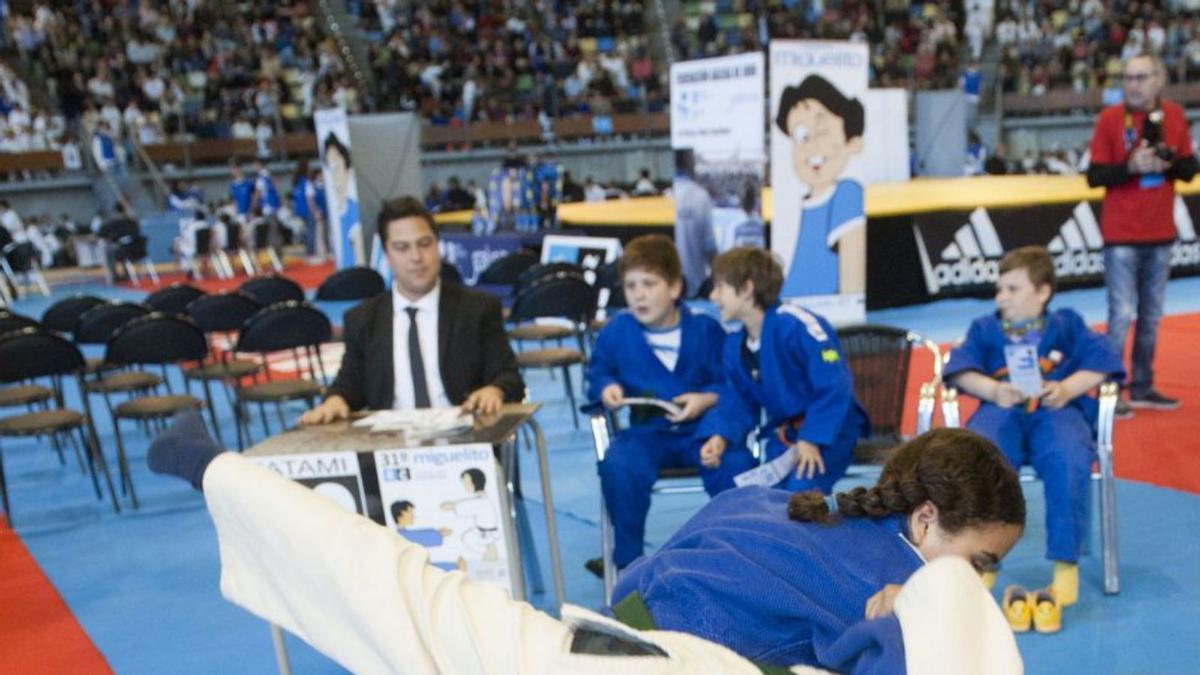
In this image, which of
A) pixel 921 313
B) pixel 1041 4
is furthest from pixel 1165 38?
pixel 921 313

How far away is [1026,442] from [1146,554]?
2.04 ft

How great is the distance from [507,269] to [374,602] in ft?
21.7

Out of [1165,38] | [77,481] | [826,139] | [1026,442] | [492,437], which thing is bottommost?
[77,481]

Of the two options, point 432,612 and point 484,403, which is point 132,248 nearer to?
point 484,403

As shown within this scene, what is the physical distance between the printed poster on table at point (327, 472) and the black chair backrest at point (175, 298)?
14.3 ft

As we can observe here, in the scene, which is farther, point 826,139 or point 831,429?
point 826,139

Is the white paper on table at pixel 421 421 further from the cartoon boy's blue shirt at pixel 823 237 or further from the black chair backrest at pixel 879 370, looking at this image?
the cartoon boy's blue shirt at pixel 823 237

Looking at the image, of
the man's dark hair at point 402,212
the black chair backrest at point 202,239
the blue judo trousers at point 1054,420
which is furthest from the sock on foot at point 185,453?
the black chair backrest at point 202,239

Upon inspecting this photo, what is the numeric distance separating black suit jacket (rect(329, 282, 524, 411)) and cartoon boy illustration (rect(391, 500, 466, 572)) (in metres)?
0.59

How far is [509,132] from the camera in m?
20.7

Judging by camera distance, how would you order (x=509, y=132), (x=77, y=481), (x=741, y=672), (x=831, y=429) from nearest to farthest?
1. (x=741, y=672)
2. (x=831, y=429)
3. (x=77, y=481)
4. (x=509, y=132)

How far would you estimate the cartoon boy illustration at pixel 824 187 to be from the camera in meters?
7.33

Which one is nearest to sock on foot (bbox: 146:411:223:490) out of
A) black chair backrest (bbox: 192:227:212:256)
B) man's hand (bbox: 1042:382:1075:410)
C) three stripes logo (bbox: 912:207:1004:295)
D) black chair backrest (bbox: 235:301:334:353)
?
man's hand (bbox: 1042:382:1075:410)

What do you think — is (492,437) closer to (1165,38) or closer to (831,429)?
(831,429)
